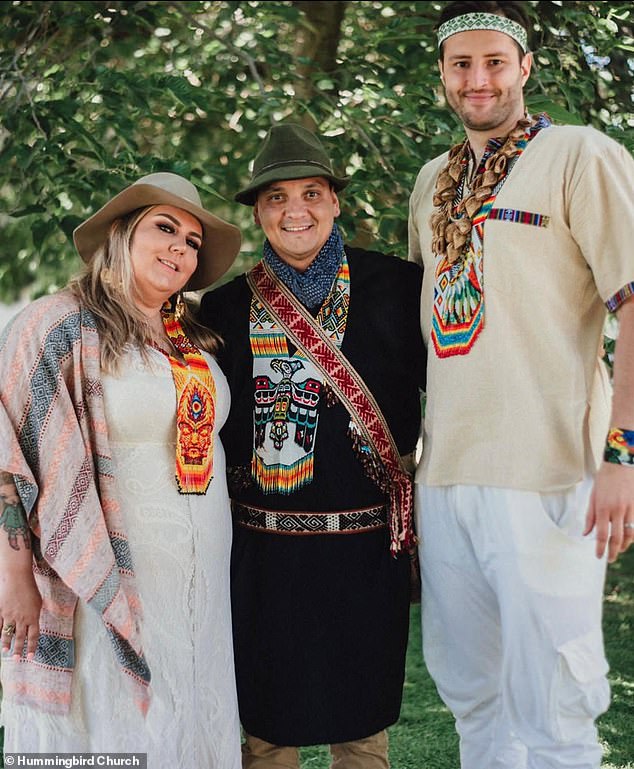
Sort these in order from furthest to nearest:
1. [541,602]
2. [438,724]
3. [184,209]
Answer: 1. [438,724]
2. [184,209]
3. [541,602]

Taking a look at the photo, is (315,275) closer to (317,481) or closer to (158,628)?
(317,481)

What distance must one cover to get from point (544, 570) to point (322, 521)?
69cm

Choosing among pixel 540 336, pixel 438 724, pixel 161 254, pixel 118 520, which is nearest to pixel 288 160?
pixel 161 254

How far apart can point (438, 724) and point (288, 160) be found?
2384mm

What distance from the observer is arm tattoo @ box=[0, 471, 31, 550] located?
8.29 feet

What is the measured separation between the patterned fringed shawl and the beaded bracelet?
3.91 feet

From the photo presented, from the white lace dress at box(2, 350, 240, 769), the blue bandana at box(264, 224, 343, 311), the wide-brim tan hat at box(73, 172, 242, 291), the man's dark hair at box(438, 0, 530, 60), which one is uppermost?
the man's dark hair at box(438, 0, 530, 60)

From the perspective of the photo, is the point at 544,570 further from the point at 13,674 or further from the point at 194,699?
the point at 13,674

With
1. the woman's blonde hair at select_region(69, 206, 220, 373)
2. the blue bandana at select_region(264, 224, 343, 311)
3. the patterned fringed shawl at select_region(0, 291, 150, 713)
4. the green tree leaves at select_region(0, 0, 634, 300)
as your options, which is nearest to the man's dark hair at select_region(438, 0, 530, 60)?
the green tree leaves at select_region(0, 0, 634, 300)

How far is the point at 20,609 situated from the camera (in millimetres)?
2545

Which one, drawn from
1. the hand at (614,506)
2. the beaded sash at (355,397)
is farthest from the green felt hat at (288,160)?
the hand at (614,506)

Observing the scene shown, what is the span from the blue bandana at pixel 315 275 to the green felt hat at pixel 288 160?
203 millimetres

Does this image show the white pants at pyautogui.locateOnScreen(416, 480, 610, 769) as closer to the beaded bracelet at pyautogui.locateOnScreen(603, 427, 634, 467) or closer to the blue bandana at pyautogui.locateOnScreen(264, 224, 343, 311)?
the beaded bracelet at pyautogui.locateOnScreen(603, 427, 634, 467)

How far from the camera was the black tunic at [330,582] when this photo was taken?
2912 mm
